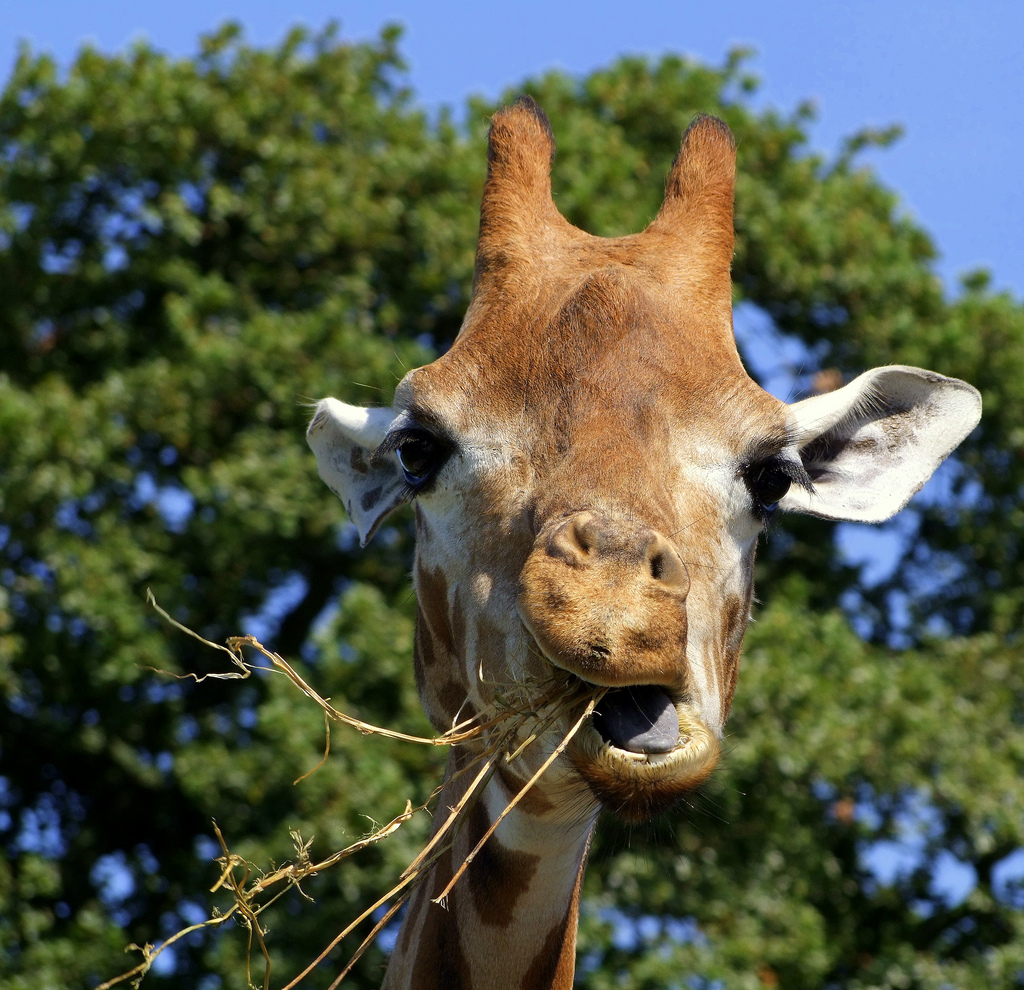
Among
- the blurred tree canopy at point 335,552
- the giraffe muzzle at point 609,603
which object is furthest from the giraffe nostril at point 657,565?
the blurred tree canopy at point 335,552

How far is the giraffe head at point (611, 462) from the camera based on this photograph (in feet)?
9.40

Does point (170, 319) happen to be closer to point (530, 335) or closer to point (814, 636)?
point (814, 636)

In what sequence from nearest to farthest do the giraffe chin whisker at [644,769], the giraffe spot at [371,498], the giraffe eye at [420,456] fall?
the giraffe chin whisker at [644,769] → the giraffe eye at [420,456] → the giraffe spot at [371,498]

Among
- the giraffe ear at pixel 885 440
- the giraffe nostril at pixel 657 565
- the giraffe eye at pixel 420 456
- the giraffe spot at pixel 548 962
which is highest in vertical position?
the giraffe ear at pixel 885 440

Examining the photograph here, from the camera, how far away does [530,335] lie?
371cm

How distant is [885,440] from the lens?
4.36 meters

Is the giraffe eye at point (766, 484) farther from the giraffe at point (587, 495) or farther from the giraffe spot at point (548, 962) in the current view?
the giraffe spot at point (548, 962)

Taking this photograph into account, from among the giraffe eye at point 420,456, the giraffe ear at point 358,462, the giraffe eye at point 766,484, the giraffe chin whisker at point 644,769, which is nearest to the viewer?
the giraffe chin whisker at point 644,769

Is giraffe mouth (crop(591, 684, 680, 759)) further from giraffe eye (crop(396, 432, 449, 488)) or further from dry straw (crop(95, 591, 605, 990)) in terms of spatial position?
giraffe eye (crop(396, 432, 449, 488))

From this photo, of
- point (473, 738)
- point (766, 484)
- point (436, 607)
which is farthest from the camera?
point (436, 607)

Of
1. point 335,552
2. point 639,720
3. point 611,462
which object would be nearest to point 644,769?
point 639,720

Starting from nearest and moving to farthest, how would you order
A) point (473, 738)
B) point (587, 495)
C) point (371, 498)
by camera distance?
point (587, 495), point (473, 738), point (371, 498)

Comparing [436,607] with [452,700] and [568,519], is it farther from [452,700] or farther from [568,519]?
[568,519]

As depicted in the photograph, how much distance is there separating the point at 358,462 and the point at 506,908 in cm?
171
